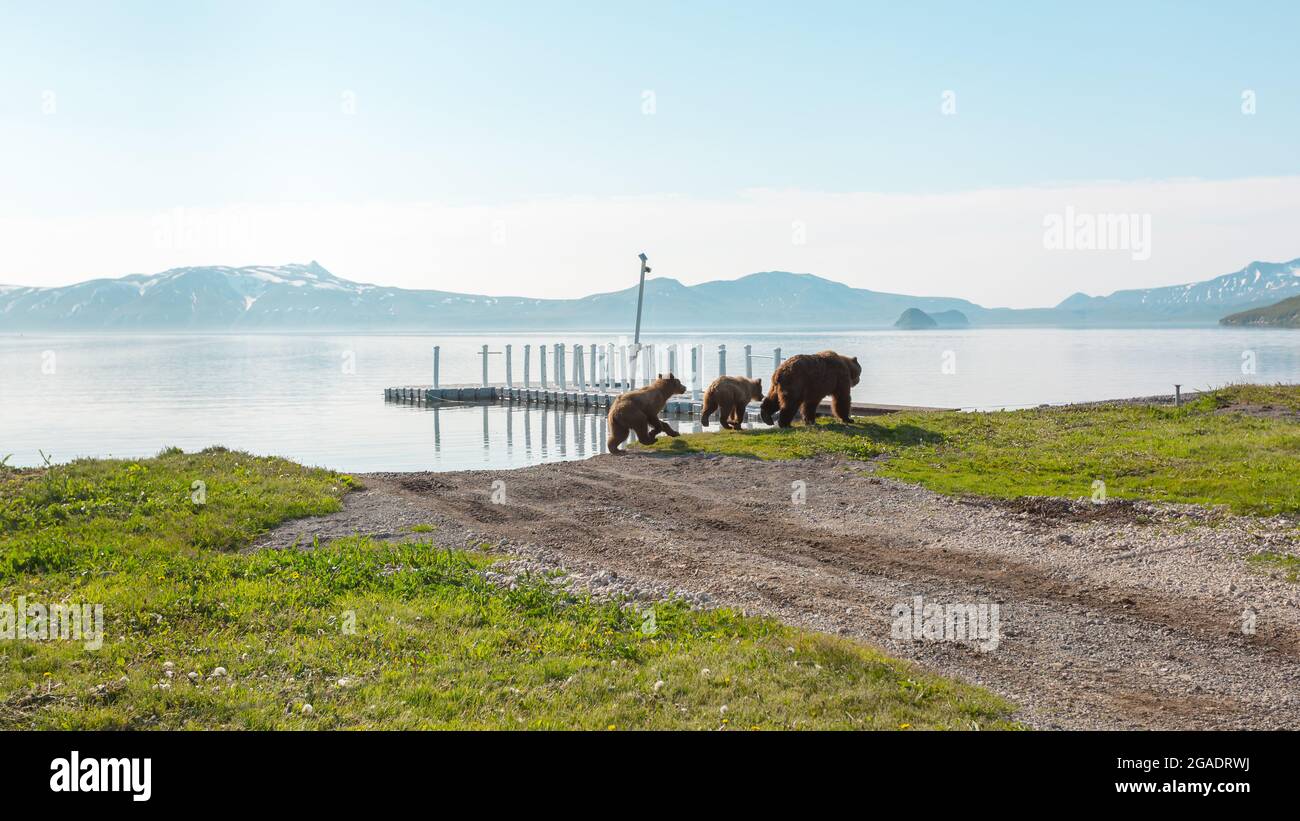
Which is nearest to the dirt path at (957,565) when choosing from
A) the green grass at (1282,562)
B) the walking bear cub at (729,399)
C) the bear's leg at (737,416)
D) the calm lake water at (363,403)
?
the green grass at (1282,562)

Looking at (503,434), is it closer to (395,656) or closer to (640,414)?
(640,414)

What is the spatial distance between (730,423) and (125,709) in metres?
20.4

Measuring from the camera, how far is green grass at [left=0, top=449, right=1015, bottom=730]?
7039mm

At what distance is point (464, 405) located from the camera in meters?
53.6

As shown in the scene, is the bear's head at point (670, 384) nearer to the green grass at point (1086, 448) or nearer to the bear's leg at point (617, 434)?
the green grass at point (1086, 448)

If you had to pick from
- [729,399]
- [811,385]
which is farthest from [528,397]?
[811,385]

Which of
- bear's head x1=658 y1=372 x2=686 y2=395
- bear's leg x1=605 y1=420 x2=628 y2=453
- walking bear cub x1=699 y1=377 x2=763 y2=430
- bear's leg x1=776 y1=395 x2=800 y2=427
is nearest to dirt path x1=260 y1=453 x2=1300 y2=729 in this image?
bear's leg x1=605 y1=420 x2=628 y2=453

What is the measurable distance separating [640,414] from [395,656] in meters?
16.0

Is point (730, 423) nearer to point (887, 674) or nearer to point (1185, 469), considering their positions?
point (1185, 469)

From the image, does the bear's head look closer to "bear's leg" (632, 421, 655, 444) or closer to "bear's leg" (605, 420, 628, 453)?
"bear's leg" (632, 421, 655, 444)

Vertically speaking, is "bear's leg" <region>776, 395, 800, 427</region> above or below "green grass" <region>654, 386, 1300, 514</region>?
above

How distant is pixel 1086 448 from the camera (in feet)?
66.1

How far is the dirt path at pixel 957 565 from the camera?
318 inches

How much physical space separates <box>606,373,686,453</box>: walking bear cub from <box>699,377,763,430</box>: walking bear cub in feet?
6.83
